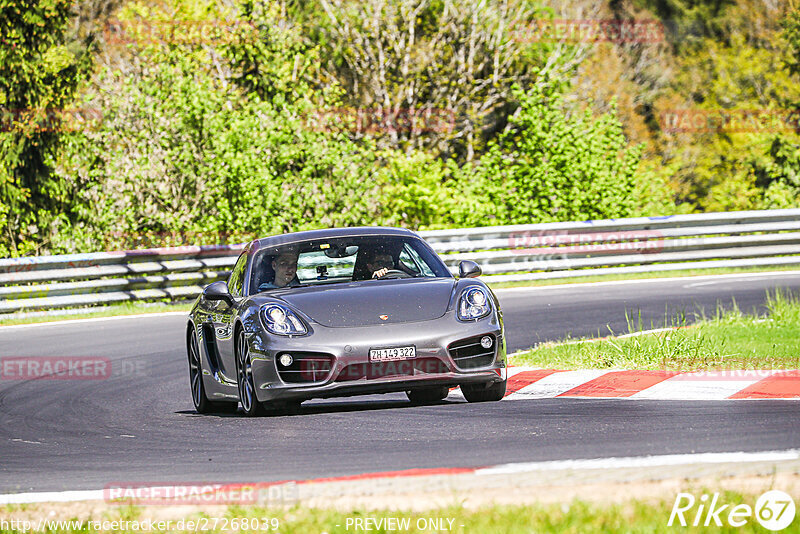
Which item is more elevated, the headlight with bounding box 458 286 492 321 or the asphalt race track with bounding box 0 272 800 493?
the headlight with bounding box 458 286 492 321

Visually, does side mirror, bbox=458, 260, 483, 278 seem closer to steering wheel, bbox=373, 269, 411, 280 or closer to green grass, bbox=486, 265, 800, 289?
steering wheel, bbox=373, 269, 411, 280

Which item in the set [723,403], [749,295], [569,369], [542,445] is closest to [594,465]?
[542,445]

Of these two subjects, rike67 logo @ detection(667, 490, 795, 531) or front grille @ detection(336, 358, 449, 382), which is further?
front grille @ detection(336, 358, 449, 382)

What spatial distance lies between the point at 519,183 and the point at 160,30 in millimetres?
15667

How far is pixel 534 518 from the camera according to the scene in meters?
Answer: 4.82

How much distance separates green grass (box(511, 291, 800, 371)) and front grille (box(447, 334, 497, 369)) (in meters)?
1.95

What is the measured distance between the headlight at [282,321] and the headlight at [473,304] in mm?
1057

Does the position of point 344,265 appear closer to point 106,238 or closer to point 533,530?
point 533,530

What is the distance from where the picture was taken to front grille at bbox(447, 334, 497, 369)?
8.70m

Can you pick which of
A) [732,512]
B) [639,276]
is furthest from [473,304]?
[639,276]

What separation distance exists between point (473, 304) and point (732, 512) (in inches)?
172

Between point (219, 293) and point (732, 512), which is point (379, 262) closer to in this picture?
point (219, 293)

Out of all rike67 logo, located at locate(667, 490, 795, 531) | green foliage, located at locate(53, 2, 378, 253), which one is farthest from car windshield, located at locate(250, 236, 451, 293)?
green foliage, located at locate(53, 2, 378, 253)

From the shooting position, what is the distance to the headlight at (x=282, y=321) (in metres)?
8.73
